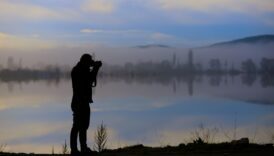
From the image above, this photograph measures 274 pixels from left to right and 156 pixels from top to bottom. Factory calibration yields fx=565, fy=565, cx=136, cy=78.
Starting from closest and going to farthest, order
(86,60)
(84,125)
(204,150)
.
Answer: (86,60) → (84,125) → (204,150)

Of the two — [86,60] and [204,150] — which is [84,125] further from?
[204,150]

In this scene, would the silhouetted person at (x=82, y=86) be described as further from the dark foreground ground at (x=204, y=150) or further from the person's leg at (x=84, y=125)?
the dark foreground ground at (x=204, y=150)

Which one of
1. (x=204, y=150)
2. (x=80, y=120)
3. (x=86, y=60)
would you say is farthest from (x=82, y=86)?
(x=204, y=150)

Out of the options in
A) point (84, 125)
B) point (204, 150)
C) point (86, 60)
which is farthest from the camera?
point (204, 150)

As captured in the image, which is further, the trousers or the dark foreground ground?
the dark foreground ground

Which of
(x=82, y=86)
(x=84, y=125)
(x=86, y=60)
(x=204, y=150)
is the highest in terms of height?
(x=86, y=60)

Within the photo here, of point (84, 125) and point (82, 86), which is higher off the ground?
point (82, 86)

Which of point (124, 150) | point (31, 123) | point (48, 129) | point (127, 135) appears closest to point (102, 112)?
point (31, 123)

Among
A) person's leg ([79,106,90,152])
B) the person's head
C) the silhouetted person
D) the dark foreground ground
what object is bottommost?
the dark foreground ground

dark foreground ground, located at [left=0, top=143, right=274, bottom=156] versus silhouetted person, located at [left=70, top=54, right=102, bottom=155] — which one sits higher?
silhouetted person, located at [left=70, top=54, right=102, bottom=155]

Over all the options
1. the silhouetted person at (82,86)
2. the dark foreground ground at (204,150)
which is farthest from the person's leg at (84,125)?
the dark foreground ground at (204,150)

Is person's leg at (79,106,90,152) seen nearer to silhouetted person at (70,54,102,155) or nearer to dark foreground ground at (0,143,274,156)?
silhouetted person at (70,54,102,155)

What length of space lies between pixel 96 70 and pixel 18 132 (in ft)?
63.8

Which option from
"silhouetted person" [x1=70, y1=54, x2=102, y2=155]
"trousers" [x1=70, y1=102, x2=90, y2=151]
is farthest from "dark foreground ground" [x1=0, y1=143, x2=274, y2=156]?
"silhouetted person" [x1=70, y1=54, x2=102, y2=155]
